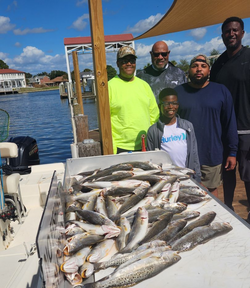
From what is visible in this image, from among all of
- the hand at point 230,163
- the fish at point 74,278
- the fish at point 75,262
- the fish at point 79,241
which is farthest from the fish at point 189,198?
the hand at point 230,163

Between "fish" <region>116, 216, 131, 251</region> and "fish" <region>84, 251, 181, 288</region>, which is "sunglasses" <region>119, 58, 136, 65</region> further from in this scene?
"fish" <region>84, 251, 181, 288</region>

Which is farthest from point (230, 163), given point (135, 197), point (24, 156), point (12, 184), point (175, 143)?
point (24, 156)

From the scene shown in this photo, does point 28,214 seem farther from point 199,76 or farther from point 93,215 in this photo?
point 199,76

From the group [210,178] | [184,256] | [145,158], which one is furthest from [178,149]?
[184,256]

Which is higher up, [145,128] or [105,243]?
[145,128]

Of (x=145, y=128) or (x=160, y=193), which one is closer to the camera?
(x=160, y=193)

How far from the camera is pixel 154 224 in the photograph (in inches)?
65.6

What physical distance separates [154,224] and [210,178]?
75.8 inches

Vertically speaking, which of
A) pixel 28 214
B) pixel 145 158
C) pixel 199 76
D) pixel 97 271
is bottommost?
pixel 28 214

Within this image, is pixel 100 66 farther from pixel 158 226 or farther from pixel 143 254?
pixel 143 254

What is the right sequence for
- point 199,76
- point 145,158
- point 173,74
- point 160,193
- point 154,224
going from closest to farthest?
point 154,224 < point 160,193 < point 145,158 < point 199,76 < point 173,74

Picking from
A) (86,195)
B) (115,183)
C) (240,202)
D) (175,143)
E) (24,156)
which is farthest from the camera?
(24,156)

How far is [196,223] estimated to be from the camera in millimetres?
1668

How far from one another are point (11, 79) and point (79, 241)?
151m
